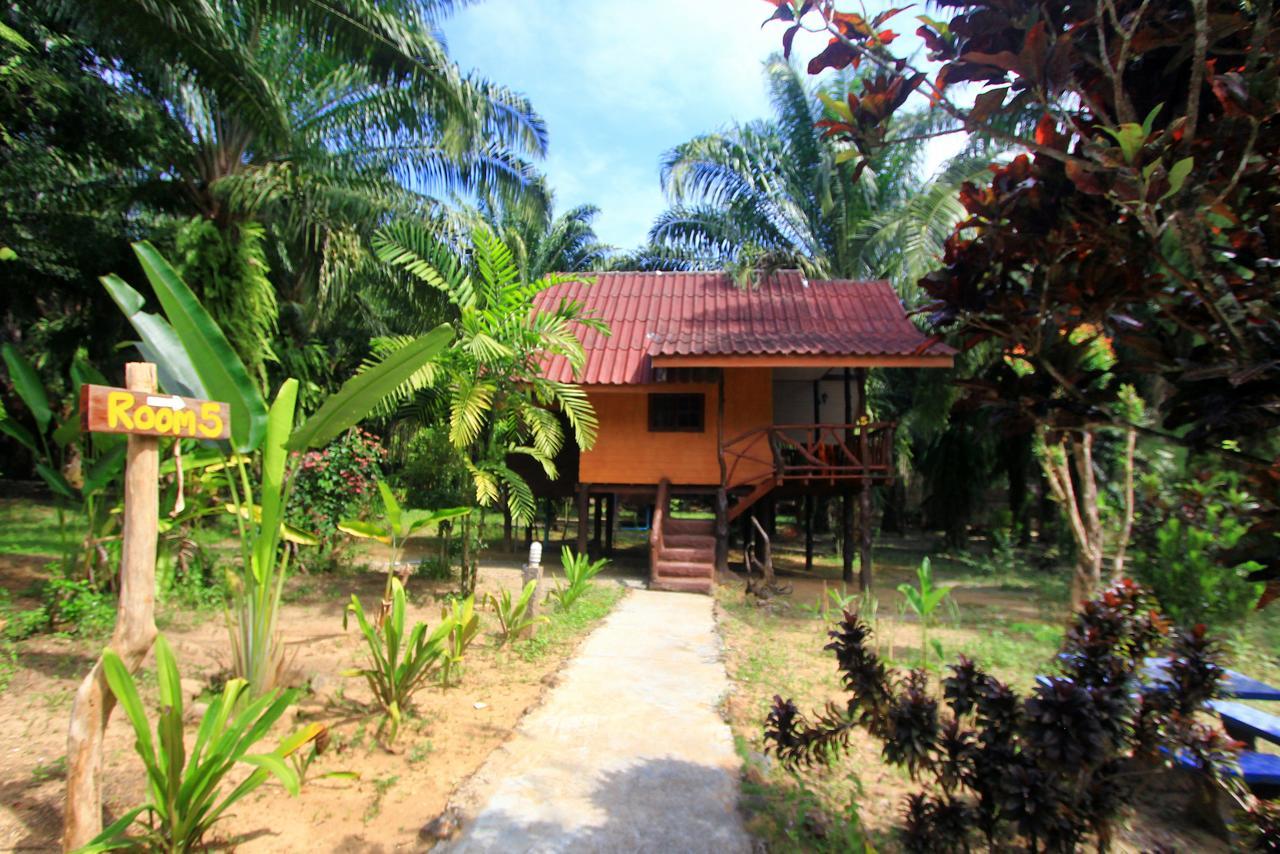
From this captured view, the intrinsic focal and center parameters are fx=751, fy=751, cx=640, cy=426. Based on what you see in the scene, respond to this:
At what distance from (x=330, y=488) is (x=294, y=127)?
577 cm

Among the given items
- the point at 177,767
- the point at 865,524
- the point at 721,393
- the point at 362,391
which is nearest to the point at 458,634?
the point at 362,391

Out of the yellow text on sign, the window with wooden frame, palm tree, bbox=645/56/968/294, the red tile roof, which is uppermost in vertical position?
palm tree, bbox=645/56/968/294

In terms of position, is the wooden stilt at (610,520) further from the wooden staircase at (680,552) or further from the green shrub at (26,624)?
the green shrub at (26,624)

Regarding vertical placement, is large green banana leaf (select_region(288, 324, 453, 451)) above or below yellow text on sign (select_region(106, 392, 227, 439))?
above

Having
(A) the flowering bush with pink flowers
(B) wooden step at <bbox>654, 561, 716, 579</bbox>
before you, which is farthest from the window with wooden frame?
(A) the flowering bush with pink flowers

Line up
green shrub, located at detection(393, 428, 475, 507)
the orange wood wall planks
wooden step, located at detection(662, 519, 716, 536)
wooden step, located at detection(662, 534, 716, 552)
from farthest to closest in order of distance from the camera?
the orange wood wall planks < wooden step, located at detection(662, 519, 716, 536) < wooden step, located at detection(662, 534, 716, 552) < green shrub, located at detection(393, 428, 475, 507)

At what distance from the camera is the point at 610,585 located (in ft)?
35.7

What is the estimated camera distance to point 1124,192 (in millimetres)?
2162

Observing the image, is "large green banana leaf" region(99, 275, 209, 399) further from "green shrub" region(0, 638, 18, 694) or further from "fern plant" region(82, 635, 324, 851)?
"green shrub" region(0, 638, 18, 694)

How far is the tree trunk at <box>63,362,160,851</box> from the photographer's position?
278 cm

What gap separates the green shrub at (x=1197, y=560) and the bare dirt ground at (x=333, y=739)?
6.76 meters

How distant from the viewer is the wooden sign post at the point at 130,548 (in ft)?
9.15

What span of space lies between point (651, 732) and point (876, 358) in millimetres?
7254

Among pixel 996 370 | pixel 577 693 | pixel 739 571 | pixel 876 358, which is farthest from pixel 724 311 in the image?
pixel 996 370
